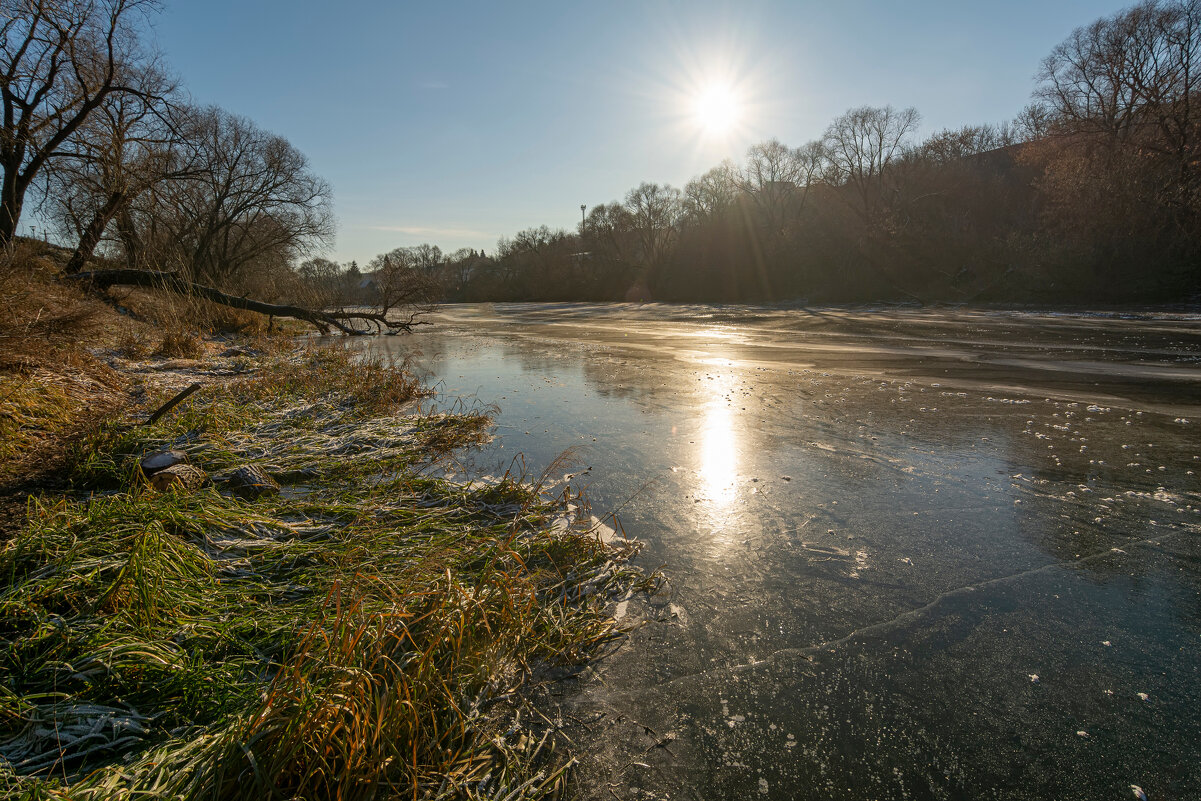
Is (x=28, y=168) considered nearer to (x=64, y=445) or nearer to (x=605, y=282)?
(x=64, y=445)

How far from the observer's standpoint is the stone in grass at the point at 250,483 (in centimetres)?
404

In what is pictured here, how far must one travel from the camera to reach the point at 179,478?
3.82 metres

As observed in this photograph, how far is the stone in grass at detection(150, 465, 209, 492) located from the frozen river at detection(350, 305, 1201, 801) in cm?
228

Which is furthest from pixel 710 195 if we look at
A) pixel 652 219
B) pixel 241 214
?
pixel 241 214

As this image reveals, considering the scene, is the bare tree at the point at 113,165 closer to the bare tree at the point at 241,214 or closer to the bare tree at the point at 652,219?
the bare tree at the point at 241,214

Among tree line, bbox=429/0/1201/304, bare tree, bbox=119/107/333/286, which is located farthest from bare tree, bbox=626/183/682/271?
bare tree, bbox=119/107/333/286

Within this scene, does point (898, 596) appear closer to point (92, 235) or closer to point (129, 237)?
point (92, 235)

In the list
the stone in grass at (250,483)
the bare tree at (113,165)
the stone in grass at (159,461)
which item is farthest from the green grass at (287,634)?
the bare tree at (113,165)

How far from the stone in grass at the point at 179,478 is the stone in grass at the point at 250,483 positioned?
0.61 feet

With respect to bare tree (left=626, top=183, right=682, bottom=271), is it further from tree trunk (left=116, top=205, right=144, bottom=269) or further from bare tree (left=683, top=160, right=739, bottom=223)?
tree trunk (left=116, top=205, right=144, bottom=269)

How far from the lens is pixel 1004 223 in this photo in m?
34.4

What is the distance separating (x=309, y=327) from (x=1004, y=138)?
168 ft

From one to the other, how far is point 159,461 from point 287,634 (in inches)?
101

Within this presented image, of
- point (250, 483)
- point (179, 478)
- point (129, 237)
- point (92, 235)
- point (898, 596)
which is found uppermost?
point (129, 237)
